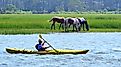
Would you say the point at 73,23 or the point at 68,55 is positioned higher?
the point at 68,55

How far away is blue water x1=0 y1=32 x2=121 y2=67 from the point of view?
41312 millimetres

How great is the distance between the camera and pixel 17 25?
7938 cm

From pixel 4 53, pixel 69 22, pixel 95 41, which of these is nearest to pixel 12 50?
pixel 4 53

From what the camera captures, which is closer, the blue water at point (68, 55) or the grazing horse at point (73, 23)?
the blue water at point (68, 55)

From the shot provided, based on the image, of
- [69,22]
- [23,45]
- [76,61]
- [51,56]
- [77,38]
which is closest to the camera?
[76,61]

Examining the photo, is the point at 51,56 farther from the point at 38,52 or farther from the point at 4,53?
the point at 4,53

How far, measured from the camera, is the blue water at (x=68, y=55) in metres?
41.3

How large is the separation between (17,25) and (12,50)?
32.1 meters

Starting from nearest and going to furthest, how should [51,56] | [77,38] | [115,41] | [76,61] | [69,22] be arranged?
1. [76,61]
2. [51,56]
3. [115,41]
4. [77,38]
5. [69,22]

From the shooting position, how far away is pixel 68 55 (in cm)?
4650

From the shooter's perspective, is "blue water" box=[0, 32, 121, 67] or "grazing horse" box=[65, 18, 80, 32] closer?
"blue water" box=[0, 32, 121, 67]

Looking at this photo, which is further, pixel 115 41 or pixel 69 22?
pixel 69 22

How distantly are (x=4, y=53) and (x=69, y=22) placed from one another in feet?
99.1

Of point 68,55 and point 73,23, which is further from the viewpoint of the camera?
point 73,23
